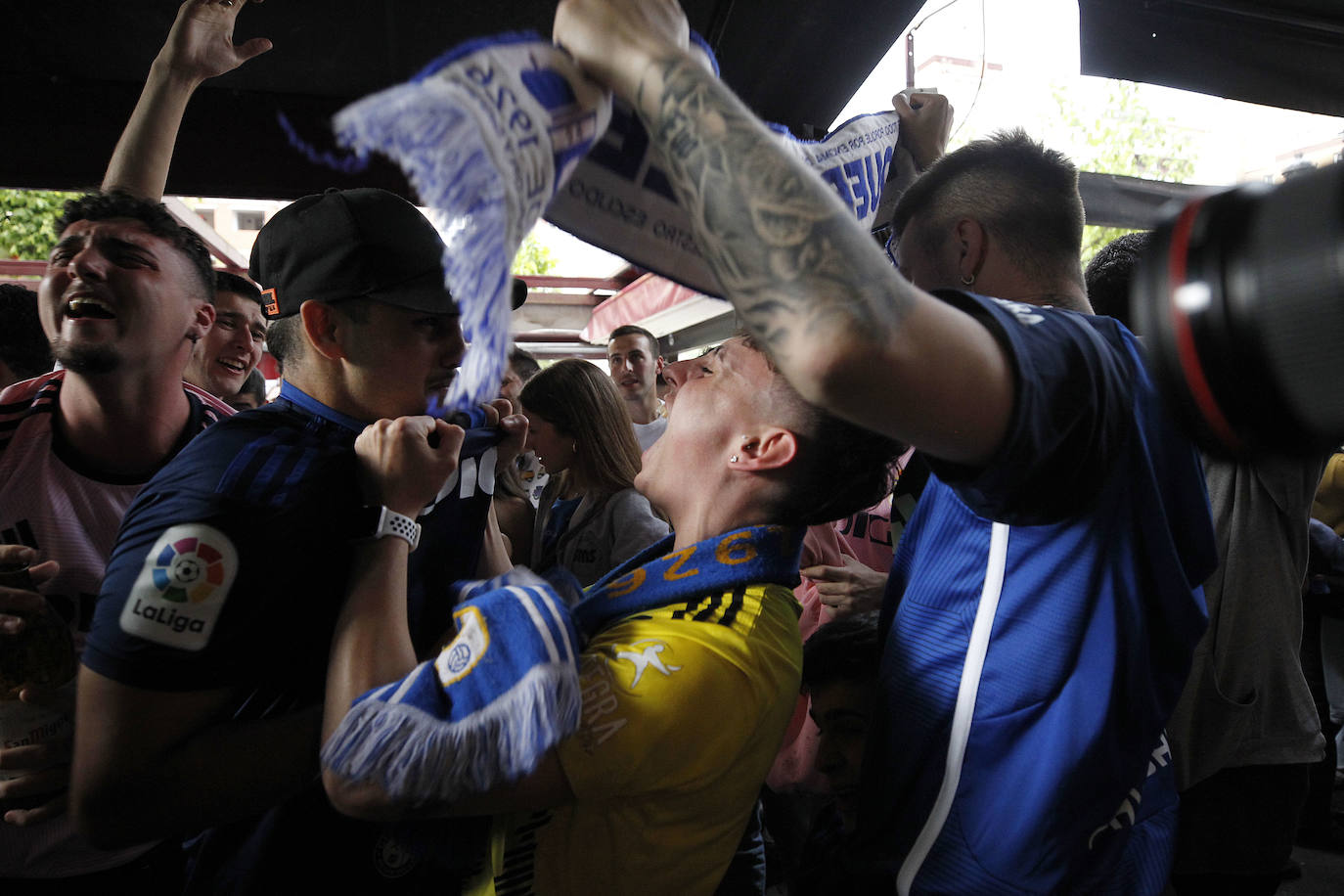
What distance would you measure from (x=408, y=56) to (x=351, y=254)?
177 cm

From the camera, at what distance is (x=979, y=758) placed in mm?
1073

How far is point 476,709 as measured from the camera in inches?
36.9

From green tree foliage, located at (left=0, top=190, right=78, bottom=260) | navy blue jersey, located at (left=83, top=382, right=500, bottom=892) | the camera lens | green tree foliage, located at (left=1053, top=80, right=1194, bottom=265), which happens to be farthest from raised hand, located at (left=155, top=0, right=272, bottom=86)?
green tree foliage, located at (left=1053, top=80, right=1194, bottom=265)

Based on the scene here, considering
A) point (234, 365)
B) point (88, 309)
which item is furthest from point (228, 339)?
point (88, 309)

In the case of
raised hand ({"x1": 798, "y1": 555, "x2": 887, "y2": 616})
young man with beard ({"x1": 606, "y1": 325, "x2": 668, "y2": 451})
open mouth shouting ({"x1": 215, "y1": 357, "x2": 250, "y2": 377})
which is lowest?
young man with beard ({"x1": 606, "y1": 325, "x2": 668, "y2": 451})

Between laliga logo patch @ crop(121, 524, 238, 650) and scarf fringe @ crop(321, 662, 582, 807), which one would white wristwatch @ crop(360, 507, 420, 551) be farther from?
scarf fringe @ crop(321, 662, 582, 807)

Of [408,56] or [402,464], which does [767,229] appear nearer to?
[402,464]

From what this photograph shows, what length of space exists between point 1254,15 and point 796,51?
1.46 m

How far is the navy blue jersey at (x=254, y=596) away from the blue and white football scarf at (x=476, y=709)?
10.3 inches

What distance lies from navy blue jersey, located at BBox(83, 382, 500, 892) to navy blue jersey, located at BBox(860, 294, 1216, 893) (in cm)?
80

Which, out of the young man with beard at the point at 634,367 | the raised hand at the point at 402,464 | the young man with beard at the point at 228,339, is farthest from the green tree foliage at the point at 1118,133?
the raised hand at the point at 402,464

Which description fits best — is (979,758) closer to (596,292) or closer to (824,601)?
(824,601)

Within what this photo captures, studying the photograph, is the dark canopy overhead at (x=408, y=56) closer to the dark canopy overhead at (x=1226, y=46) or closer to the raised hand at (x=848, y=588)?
the dark canopy overhead at (x=1226, y=46)

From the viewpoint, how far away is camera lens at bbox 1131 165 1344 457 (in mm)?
530
